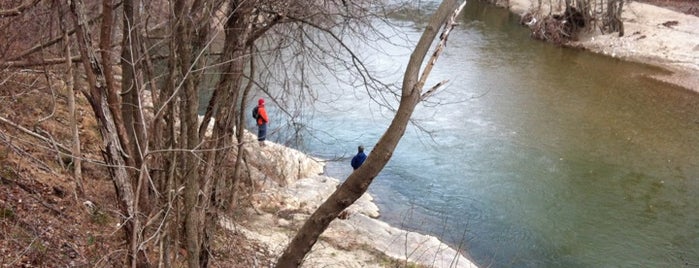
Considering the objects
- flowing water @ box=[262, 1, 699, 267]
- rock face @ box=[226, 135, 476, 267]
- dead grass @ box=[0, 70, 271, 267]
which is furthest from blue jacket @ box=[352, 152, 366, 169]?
dead grass @ box=[0, 70, 271, 267]

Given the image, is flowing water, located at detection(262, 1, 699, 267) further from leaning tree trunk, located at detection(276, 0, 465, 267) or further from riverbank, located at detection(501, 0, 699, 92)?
leaning tree trunk, located at detection(276, 0, 465, 267)

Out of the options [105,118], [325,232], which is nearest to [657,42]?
[325,232]

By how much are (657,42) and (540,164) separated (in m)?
13.0

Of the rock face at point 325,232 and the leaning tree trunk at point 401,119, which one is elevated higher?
the leaning tree trunk at point 401,119

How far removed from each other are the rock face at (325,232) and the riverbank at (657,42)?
1407 cm

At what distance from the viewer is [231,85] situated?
5.27m

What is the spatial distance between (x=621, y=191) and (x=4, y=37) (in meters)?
11.8

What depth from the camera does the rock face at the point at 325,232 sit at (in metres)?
8.52

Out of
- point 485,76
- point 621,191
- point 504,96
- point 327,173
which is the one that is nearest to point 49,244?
point 327,173

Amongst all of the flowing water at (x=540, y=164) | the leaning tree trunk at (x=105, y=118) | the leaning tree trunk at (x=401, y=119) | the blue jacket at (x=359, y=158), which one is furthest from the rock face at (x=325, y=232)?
the leaning tree trunk at (x=105, y=118)

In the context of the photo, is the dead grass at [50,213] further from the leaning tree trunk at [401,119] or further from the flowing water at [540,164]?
the flowing water at [540,164]

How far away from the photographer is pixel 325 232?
9.28 meters

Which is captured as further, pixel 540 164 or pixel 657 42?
pixel 657 42

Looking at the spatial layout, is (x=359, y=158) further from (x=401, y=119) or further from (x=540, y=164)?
(x=401, y=119)
